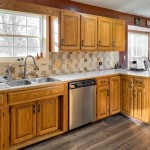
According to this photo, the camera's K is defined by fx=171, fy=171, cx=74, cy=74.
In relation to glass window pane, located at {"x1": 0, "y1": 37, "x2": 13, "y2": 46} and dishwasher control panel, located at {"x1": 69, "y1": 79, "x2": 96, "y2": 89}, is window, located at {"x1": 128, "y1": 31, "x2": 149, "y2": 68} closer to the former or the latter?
dishwasher control panel, located at {"x1": 69, "y1": 79, "x2": 96, "y2": 89}

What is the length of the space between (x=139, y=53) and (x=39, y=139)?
4559 mm

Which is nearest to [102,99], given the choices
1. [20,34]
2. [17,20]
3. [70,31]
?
[70,31]

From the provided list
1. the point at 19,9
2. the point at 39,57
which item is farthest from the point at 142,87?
the point at 19,9

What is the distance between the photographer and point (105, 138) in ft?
8.98

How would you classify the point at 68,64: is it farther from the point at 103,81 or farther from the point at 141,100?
the point at 141,100

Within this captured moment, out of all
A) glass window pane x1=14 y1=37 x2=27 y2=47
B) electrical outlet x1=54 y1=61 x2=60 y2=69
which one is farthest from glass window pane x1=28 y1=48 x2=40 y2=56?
electrical outlet x1=54 y1=61 x2=60 y2=69

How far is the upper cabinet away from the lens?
9.93ft

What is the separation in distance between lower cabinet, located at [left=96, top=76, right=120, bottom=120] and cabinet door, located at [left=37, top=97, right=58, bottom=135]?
0.91 metres

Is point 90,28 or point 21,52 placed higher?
point 90,28

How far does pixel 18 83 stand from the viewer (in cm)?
282

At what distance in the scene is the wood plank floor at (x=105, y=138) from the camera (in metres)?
2.49

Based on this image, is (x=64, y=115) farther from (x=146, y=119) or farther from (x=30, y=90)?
(x=146, y=119)

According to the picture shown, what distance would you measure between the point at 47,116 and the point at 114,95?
5.17 feet

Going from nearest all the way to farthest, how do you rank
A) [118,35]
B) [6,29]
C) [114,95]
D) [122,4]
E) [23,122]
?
[23,122]
[6,29]
[114,95]
[122,4]
[118,35]
